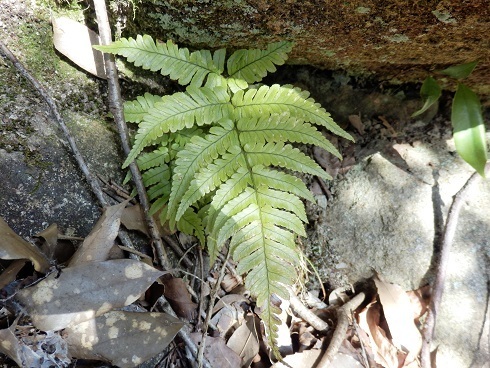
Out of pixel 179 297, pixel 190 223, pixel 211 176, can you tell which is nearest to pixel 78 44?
pixel 211 176

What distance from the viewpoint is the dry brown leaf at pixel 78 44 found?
7.94 ft

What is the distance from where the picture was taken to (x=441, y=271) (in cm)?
270

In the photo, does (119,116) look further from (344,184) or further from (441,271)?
(441,271)

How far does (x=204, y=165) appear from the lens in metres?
2.29

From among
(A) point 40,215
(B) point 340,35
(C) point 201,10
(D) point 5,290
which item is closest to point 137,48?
(C) point 201,10

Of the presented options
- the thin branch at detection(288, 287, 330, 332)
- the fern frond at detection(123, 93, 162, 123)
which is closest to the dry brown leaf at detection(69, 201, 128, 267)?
the fern frond at detection(123, 93, 162, 123)

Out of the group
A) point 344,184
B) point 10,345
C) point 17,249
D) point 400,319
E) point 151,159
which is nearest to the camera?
point 10,345

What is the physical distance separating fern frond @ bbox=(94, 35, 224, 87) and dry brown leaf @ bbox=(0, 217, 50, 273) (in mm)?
1145

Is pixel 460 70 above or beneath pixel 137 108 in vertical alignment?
above

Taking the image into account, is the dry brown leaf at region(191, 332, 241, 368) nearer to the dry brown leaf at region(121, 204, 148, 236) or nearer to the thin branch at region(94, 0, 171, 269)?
the thin branch at region(94, 0, 171, 269)

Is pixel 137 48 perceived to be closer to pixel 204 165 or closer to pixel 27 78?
pixel 27 78

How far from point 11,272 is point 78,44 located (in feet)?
4.83

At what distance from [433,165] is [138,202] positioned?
2.31 m

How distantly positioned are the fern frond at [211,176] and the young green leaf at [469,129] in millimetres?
1656
